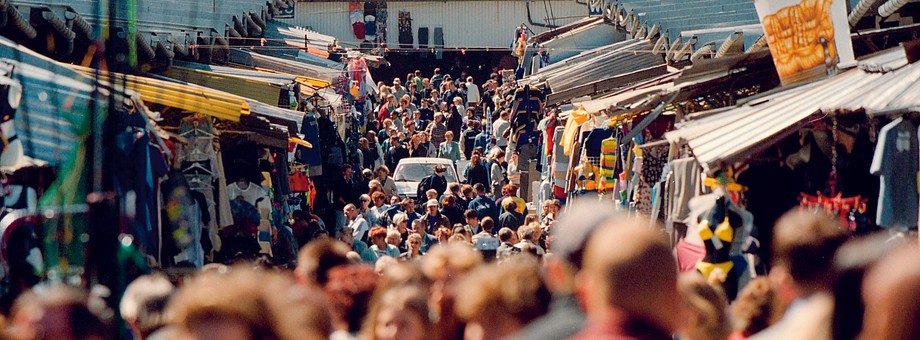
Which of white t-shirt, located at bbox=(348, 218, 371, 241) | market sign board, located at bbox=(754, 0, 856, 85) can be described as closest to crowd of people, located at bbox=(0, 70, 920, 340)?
market sign board, located at bbox=(754, 0, 856, 85)

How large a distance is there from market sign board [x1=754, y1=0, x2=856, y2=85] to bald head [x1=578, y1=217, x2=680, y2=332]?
7208 mm

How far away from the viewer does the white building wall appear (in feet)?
161

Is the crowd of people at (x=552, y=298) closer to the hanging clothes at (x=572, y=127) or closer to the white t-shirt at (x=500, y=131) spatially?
the hanging clothes at (x=572, y=127)

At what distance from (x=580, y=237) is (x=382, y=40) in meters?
45.0

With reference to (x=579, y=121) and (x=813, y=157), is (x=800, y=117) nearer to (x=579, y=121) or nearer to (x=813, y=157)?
(x=813, y=157)

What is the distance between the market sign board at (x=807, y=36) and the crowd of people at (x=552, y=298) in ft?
16.0

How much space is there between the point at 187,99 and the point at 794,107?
16.3ft

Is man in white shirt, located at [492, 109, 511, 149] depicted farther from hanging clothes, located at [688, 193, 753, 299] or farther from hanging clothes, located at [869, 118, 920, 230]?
hanging clothes, located at [869, 118, 920, 230]

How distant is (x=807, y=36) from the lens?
35.7ft

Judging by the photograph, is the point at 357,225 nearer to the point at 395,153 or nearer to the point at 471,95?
the point at 395,153

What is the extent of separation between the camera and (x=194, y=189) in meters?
12.2

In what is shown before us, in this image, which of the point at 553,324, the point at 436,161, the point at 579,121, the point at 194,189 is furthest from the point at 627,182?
the point at 436,161

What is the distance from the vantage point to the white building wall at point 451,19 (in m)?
49.0

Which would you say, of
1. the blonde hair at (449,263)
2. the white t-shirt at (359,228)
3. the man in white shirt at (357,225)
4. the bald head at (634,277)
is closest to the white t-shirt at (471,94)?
the man in white shirt at (357,225)
